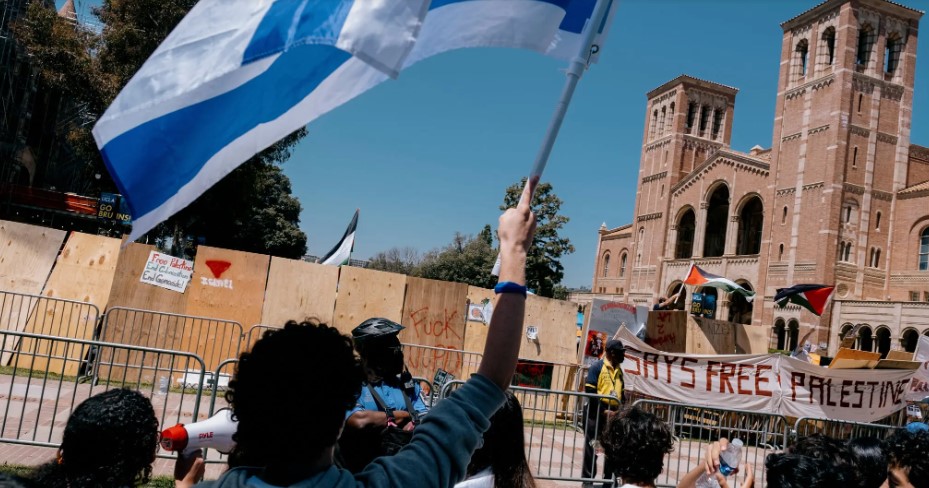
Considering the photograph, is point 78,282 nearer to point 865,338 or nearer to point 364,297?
point 364,297

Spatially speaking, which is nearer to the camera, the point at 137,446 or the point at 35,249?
the point at 137,446

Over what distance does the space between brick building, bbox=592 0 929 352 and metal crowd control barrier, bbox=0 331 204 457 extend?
35.5m

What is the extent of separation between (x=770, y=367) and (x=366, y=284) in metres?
7.32

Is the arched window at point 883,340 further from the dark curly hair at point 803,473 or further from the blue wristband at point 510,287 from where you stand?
the blue wristband at point 510,287

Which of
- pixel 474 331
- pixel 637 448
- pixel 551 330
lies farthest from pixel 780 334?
pixel 637 448

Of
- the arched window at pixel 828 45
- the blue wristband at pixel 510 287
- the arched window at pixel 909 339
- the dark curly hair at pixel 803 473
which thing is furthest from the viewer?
the arched window at pixel 828 45

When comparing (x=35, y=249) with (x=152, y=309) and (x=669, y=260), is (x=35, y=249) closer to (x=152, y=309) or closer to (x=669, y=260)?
(x=152, y=309)

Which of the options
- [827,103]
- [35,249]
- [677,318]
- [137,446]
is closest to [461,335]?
[677,318]

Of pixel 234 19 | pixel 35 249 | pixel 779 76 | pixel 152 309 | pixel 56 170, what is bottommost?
pixel 152 309

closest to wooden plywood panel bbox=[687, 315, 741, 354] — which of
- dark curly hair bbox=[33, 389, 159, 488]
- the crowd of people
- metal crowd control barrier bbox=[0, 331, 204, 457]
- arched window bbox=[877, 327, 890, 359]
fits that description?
metal crowd control barrier bbox=[0, 331, 204, 457]

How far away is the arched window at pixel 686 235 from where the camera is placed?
5547 cm

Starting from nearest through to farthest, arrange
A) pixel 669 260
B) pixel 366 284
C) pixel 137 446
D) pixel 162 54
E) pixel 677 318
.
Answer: pixel 162 54 → pixel 137 446 → pixel 366 284 → pixel 677 318 → pixel 669 260

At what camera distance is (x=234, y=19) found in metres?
1.98

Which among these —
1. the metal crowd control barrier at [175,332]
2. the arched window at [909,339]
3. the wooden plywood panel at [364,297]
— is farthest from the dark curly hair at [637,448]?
the arched window at [909,339]
